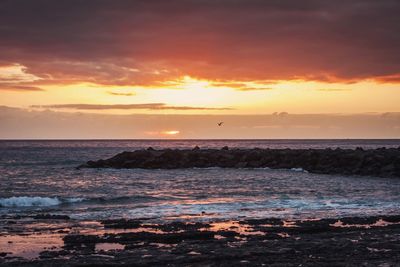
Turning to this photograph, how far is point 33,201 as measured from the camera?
3225cm

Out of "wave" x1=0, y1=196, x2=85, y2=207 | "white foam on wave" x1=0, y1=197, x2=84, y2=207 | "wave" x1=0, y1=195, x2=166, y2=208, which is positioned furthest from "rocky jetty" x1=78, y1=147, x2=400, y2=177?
"white foam on wave" x1=0, y1=197, x2=84, y2=207

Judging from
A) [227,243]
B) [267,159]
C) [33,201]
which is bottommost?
[33,201]

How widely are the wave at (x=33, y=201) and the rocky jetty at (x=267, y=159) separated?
32.2 meters

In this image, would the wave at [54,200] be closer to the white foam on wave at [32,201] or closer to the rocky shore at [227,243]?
the white foam on wave at [32,201]

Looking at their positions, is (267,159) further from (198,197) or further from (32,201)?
(32,201)

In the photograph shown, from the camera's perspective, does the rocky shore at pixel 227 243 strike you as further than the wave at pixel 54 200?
No

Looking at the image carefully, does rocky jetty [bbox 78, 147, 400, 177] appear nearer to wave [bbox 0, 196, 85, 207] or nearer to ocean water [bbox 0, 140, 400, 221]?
ocean water [bbox 0, 140, 400, 221]

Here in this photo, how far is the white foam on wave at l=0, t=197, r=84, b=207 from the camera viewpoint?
1238 inches

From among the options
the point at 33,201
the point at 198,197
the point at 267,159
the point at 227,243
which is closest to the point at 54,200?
the point at 33,201

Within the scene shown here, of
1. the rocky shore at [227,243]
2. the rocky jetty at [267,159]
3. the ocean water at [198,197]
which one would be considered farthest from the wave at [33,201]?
the rocky jetty at [267,159]

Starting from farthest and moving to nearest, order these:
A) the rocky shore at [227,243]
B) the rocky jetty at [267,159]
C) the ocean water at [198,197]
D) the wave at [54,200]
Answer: the rocky jetty at [267,159], the wave at [54,200], the ocean water at [198,197], the rocky shore at [227,243]

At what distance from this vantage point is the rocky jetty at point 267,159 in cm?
5731

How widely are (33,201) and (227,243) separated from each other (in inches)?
711

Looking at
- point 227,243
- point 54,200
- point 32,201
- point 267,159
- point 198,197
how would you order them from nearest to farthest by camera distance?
point 227,243, point 32,201, point 54,200, point 198,197, point 267,159
